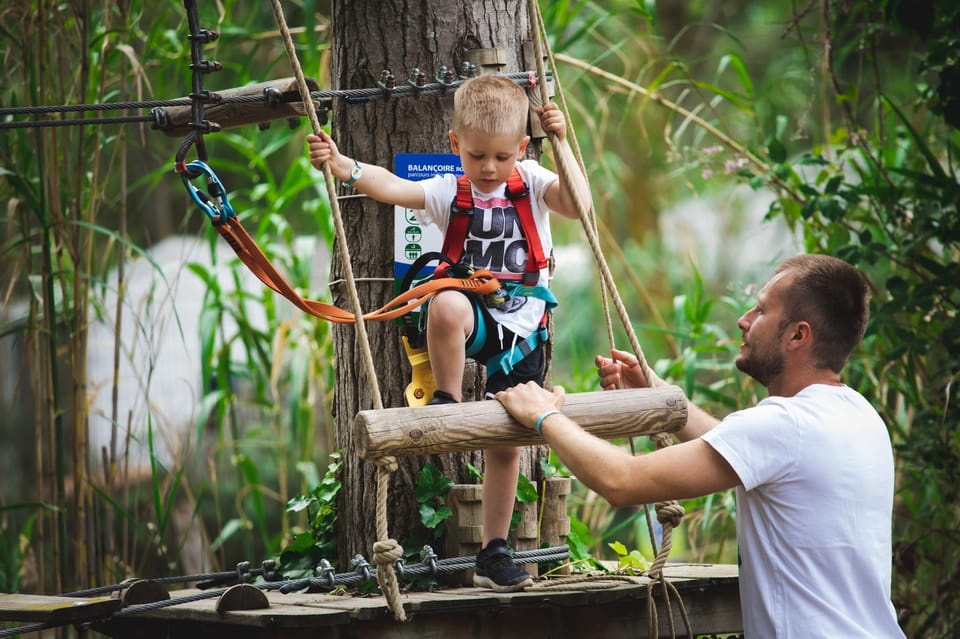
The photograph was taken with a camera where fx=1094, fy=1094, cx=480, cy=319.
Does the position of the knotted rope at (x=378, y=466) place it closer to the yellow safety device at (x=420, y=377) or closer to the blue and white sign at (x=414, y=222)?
the yellow safety device at (x=420, y=377)

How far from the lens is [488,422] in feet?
7.24

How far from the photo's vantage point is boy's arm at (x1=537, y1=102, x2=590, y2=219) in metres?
2.45

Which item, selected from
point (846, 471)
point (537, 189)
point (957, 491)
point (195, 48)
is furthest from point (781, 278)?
point (957, 491)

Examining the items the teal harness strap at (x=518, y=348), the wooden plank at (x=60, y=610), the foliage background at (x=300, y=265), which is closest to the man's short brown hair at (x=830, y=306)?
the teal harness strap at (x=518, y=348)

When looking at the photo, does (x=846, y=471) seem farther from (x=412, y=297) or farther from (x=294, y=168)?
(x=294, y=168)

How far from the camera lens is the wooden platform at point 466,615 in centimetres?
244

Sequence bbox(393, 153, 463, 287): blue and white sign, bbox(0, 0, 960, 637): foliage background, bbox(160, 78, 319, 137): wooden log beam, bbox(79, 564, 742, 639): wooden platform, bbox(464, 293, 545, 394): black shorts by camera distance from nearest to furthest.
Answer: bbox(79, 564, 742, 639): wooden platform → bbox(464, 293, 545, 394): black shorts → bbox(160, 78, 319, 137): wooden log beam → bbox(393, 153, 463, 287): blue and white sign → bbox(0, 0, 960, 637): foliage background

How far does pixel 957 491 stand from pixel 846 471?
6.54ft

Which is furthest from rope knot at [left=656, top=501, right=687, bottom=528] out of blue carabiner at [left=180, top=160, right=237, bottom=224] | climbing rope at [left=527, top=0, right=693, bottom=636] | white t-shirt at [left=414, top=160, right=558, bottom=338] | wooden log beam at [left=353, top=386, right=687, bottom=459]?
blue carabiner at [left=180, top=160, right=237, bottom=224]

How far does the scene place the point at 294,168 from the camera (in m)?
4.23

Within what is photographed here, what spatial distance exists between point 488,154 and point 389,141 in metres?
0.54

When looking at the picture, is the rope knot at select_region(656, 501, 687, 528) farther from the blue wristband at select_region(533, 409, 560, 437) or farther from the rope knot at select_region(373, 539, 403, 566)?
the rope knot at select_region(373, 539, 403, 566)

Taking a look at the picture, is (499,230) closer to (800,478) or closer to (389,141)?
(389,141)

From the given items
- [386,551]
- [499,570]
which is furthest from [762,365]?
[386,551]
